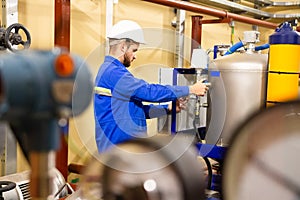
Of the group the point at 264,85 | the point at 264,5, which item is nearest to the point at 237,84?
the point at 264,85

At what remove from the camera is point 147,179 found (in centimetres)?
26

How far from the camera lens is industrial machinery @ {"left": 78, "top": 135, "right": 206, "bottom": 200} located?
247 millimetres

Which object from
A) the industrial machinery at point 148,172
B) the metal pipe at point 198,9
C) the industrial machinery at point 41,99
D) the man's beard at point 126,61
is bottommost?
the industrial machinery at point 148,172

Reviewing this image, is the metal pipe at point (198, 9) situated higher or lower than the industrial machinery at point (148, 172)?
higher

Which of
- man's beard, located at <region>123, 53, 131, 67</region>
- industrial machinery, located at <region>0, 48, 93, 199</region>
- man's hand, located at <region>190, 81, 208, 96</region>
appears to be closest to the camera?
industrial machinery, located at <region>0, 48, 93, 199</region>

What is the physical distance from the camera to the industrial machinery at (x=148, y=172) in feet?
0.81

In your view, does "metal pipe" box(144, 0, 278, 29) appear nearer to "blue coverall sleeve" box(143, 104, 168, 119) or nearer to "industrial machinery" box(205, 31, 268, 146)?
"blue coverall sleeve" box(143, 104, 168, 119)

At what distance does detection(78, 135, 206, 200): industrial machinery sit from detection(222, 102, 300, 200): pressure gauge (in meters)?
0.03

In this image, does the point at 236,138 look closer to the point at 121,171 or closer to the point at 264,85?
the point at 121,171

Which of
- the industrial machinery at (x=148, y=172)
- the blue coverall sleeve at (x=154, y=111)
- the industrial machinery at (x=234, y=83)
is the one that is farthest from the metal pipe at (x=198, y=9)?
the industrial machinery at (x=148, y=172)

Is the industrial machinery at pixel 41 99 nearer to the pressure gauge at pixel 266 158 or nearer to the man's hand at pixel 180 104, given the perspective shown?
the pressure gauge at pixel 266 158

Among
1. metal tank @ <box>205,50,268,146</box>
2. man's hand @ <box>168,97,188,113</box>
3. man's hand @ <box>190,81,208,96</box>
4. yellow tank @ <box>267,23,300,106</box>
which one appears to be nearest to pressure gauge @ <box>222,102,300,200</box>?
yellow tank @ <box>267,23,300,106</box>

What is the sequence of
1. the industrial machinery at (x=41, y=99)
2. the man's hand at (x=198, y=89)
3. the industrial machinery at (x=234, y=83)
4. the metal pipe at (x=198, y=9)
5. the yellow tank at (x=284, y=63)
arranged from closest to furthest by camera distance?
1. the industrial machinery at (x=41, y=99)
2. the yellow tank at (x=284, y=63)
3. the industrial machinery at (x=234, y=83)
4. the man's hand at (x=198, y=89)
5. the metal pipe at (x=198, y=9)

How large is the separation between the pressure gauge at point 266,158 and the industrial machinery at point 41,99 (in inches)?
4.1
